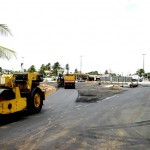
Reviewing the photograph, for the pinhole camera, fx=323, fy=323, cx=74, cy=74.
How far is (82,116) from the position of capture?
15375mm

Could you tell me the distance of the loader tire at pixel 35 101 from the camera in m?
16.1

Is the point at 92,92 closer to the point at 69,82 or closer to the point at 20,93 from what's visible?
the point at 69,82

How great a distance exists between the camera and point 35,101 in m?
16.7

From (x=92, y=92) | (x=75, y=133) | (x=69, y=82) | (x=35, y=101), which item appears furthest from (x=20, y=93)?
(x=69, y=82)

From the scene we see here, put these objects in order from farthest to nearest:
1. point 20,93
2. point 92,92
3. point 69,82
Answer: point 69,82 < point 92,92 < point 20,93

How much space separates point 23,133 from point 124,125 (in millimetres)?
4202

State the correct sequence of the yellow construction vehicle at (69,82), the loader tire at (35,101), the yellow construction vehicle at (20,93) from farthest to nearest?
1. the yellow construction vehicle at (69,82)
2. the loader tire at (35,101)
3. the yellow construction vehicle at (20,93)

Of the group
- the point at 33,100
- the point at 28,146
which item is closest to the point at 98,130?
the point at 28,146

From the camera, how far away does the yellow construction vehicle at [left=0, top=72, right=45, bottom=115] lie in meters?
13.7

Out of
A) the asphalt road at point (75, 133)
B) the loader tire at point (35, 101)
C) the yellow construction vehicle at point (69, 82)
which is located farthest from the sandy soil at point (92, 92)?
the asphalt road at point (75, 133)

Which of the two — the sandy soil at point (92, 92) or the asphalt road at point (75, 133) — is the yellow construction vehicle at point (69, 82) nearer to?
the sandy soil at point (92, 92)

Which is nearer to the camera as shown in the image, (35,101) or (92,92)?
(35,101)

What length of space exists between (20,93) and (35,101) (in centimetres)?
133

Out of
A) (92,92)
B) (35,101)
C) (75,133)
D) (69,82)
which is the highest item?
(69,82)
